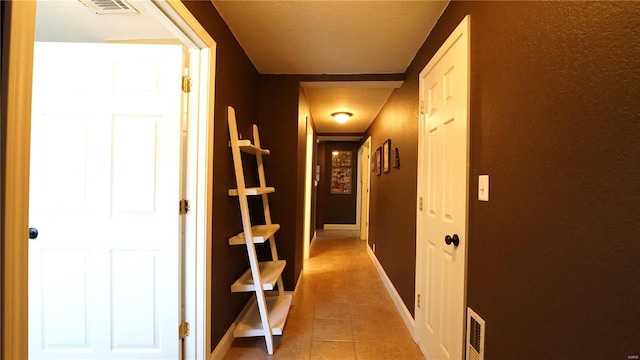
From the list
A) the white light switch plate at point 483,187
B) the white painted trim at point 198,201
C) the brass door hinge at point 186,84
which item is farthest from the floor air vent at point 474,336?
the brass door hinge at point 186,84

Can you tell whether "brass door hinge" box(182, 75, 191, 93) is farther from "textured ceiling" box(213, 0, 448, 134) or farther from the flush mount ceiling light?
→ the flush mount ceiling light

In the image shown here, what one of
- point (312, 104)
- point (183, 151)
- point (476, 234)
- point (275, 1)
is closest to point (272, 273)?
point (183, 151)

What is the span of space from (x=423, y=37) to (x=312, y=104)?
6.35 feet

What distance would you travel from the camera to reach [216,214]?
1.69 meters

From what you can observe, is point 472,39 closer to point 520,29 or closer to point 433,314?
point 520,29

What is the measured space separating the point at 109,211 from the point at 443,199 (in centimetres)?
196

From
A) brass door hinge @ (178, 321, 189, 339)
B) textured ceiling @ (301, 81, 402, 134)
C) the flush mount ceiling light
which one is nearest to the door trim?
brass door hinge @ (178, 321, 189, 339)

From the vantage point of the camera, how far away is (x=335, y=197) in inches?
268

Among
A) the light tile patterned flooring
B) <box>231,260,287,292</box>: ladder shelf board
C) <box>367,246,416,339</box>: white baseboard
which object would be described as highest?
<box>231,260,287,292</box>: ladder shelf board

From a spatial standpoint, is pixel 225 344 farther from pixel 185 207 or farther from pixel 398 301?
pixel 398 301

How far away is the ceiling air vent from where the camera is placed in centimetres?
142

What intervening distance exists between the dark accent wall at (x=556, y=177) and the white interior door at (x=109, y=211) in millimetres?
1599

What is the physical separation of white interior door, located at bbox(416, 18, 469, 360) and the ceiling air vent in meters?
1.85

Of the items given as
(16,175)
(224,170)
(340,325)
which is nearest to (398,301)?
(340,325)
